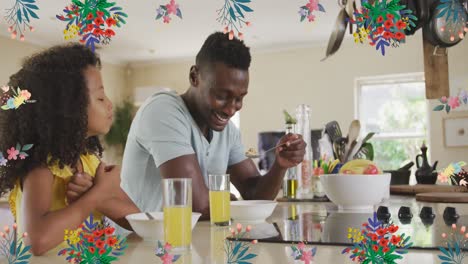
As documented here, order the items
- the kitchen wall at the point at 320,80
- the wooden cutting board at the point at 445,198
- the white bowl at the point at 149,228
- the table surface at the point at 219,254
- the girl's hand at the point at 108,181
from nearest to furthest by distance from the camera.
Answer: the table surface at the point at 219,254, the white bowl at the point at 149,228, the girl's hand at the point at 108,181, the wooden cutting board at the point at 445,198, the kitchen wall at the point at 320,80

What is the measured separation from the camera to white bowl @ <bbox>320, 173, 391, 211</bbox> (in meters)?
1.19

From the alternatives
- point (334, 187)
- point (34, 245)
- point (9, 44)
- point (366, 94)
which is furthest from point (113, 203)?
point (366, 94)

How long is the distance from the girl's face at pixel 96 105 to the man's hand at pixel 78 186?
116 millimetres

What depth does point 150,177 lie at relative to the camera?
4.69 feet

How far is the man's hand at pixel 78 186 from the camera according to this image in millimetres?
902

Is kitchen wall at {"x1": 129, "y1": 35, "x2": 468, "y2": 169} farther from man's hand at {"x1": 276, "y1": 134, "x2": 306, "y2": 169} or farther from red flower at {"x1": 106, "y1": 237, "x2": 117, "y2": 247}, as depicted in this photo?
red flower at {"x1": 106, "y1": 237, "x2": 117, "y2": 247}

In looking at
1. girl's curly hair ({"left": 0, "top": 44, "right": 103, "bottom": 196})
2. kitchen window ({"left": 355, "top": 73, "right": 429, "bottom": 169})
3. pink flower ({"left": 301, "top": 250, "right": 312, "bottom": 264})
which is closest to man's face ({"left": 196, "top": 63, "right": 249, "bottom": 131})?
girl's curly hair ({"left": 0, "top": 44, "right": 103, "bottom": 196})

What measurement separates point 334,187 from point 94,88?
0.62m
